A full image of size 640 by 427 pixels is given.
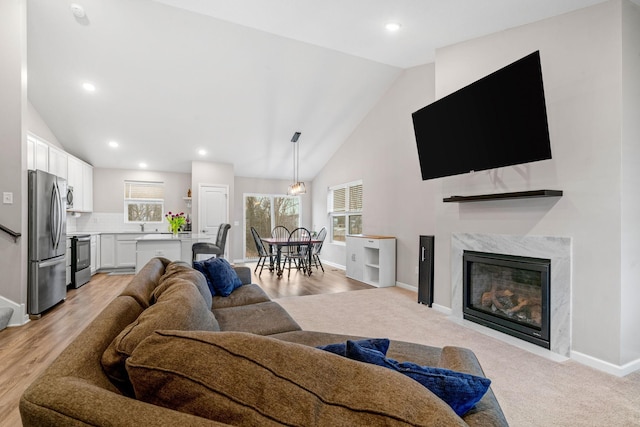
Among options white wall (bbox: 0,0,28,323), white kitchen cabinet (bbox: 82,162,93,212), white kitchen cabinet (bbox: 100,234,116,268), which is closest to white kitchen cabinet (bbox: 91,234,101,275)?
white kitchen cabinet (bbox: 100,234,116,268)

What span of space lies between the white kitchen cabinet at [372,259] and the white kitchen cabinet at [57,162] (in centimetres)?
518

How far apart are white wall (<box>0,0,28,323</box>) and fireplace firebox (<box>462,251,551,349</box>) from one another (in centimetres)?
482

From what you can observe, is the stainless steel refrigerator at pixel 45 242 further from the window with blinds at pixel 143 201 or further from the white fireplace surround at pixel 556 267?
the white fireplace surround at pixel 556 267

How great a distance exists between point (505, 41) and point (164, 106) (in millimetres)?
5023

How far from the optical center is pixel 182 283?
1655 millimetres

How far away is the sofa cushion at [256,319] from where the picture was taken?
78.0 inches

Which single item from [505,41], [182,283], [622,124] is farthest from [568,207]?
[182,283]

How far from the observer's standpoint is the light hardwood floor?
214 cm

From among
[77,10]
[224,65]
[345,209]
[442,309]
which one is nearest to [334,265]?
[345,209]

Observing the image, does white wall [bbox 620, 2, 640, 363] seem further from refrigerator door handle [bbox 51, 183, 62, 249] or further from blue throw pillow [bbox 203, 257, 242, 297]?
refrigerator door handle [bbox 51, 183, 62, 249]

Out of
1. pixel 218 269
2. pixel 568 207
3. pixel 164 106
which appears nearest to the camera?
pixel 568 207

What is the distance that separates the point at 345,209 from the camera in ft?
23.5

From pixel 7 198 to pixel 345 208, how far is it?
18.0 ft

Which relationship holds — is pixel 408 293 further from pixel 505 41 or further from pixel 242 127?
pixel 242 127
